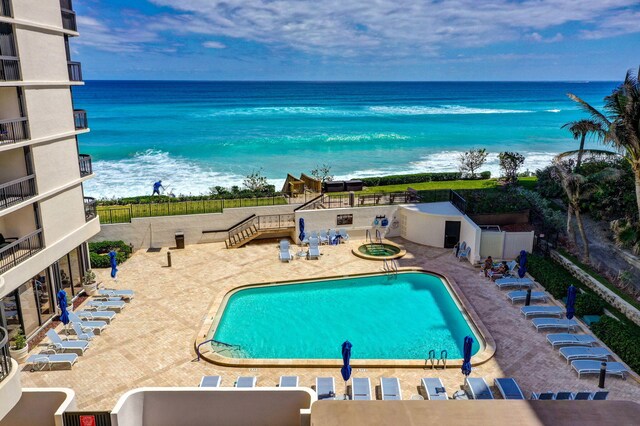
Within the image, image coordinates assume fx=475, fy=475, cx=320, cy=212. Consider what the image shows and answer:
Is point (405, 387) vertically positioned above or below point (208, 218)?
below

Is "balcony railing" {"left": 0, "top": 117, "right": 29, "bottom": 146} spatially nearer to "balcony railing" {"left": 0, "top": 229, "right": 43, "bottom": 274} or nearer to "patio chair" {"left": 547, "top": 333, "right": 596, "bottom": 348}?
"balcony railing" {"left": 0, "top": 229, "right": 43, "bottom": 274}

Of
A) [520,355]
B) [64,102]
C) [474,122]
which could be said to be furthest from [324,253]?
[474,122]

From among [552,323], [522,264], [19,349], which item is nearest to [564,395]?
[552,323]

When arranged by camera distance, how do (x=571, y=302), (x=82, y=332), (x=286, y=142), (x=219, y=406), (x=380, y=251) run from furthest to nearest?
(x=286, y=142), (x=380, y=251), (x=571, y=302), (x=82, y=332), (x=219, y=406)

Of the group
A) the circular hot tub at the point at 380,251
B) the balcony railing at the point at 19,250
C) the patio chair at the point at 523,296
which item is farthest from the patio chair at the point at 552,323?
the balcony railing at the point at 19,250

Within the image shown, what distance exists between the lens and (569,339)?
1539cm

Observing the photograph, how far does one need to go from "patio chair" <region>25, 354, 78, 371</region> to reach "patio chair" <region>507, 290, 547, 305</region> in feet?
51.4

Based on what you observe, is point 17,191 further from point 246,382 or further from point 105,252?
point 246,382

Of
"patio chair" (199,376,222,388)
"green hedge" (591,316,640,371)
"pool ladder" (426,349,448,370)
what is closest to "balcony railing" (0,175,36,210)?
"patio chair" (199,376,222,388)

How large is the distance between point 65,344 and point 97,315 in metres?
2.13

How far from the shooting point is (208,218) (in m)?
25.5

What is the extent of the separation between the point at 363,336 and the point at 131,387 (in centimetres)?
755

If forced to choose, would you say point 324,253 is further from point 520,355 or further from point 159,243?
point 520,355

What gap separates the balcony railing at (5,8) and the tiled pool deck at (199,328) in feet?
34.8
